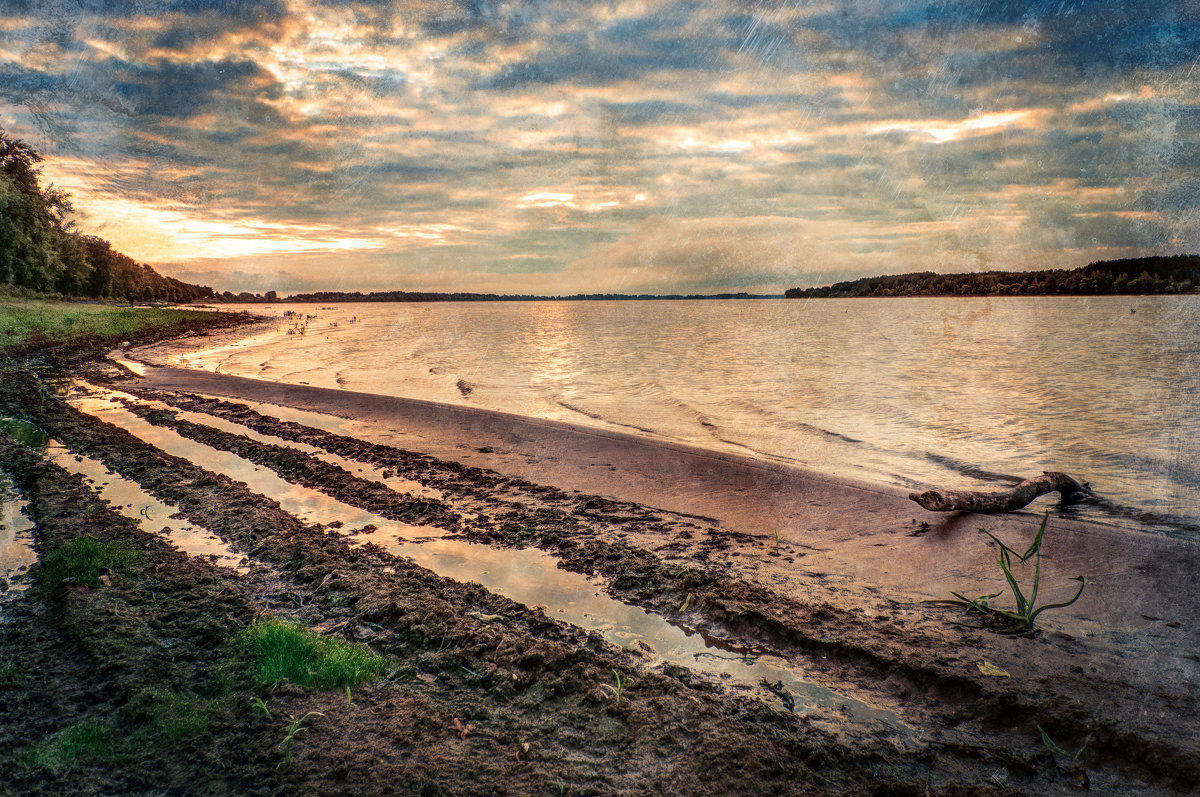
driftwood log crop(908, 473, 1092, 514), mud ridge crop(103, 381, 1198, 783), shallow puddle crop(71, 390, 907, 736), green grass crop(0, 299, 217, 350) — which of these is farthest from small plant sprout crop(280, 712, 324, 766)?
green grass crop(0, 299, 217, 350)

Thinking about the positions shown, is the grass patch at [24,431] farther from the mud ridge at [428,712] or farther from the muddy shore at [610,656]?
the mud ridge at [428,712]

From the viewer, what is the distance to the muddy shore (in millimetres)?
3326

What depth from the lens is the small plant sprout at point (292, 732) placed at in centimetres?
329

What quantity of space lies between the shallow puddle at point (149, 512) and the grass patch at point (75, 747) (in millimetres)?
2522

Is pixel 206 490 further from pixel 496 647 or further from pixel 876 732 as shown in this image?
pixel 876 732

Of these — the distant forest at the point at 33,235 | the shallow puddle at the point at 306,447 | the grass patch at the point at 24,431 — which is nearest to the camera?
the shallow puddle at the point at 306,447

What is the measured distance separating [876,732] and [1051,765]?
36.7 inches

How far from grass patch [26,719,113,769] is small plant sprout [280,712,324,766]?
86cm

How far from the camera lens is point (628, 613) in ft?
17.5

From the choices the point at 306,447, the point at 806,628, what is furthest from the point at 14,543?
the point at 806,628

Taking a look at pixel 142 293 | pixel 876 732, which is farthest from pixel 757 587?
pixel 142 293

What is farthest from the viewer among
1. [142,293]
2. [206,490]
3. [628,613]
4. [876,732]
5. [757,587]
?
[142,293]

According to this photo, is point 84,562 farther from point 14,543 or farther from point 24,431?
point 24,431

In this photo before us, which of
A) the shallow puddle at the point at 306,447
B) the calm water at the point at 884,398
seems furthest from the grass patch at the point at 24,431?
the calm water at the point at 884,398
